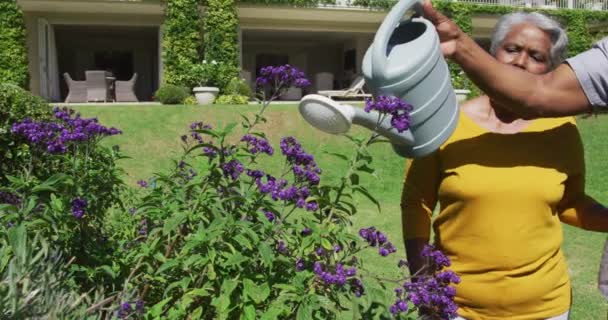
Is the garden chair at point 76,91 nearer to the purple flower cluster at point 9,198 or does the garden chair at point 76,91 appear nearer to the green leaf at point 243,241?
the purple flower cluster at point 9,198

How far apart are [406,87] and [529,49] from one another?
22.2 inches

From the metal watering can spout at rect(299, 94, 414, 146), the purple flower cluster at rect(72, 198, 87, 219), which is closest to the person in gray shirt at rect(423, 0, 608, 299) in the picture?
the metal watering can spout at rect(299, 94, 414, 146)

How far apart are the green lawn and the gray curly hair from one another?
360 centimetres

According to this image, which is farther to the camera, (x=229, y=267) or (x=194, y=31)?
(x=194, y=31)

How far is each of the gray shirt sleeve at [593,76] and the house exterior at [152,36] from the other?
1754 cm

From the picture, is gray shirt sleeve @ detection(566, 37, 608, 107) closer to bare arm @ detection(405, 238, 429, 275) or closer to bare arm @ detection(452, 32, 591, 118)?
bare arm @ detection(452, 32, 591, 118)

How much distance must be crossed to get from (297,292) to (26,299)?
2.41ft

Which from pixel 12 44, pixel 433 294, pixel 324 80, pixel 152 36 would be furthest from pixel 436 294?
pixel 152 36

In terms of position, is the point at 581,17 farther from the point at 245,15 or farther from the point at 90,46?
the point at 90,46

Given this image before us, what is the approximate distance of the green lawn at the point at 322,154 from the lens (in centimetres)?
627

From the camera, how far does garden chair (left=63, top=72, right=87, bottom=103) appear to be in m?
16.5

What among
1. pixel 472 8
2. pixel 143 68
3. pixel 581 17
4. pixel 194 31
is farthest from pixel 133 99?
pixel 581 17

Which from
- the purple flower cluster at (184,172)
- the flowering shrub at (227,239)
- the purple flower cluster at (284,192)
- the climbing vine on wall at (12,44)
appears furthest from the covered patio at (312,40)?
the purple flower cluster at (284,192)

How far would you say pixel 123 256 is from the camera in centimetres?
204
